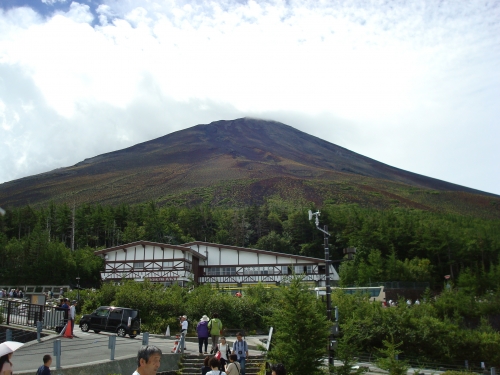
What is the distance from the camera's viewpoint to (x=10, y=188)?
172 metres

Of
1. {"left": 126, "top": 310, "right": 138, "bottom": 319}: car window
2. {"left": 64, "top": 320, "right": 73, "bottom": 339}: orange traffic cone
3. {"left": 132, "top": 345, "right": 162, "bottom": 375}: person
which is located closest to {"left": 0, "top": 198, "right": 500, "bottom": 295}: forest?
{"left": 126, "top": 310, "right": 138, "bottom": 319}: car window

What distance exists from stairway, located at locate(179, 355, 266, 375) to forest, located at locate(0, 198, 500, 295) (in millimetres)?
32743

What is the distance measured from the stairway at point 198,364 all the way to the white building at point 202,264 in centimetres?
2578

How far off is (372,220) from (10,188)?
144 metres

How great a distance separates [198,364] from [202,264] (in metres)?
31.8

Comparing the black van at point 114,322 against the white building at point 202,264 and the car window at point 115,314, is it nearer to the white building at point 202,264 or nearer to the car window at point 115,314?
the car window at point 115,314

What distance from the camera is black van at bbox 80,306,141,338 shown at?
2284 cm

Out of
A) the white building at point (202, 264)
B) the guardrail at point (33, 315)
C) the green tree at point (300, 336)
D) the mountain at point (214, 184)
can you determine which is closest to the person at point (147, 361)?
the green tree at point (300, 336)

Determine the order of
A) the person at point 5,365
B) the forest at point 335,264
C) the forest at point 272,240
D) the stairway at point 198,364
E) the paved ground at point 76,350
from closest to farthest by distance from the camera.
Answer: the person at point 5,365
the paved ground at point 76,350
the stairway at point 198,364
the forest at point 335,264
the forest at point 272,240

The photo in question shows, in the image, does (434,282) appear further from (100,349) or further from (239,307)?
(100,349)

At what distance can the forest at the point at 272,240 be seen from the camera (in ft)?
169

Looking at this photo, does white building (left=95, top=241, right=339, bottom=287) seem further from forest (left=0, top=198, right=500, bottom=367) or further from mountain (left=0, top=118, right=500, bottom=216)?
mountain (left=0, top=118, right=500, bottom=216)

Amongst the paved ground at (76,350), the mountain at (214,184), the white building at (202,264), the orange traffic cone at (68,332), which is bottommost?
the paved ground at (76,350)

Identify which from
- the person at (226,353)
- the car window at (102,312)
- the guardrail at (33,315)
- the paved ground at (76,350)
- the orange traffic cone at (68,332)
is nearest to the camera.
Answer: the person at (226,353)
